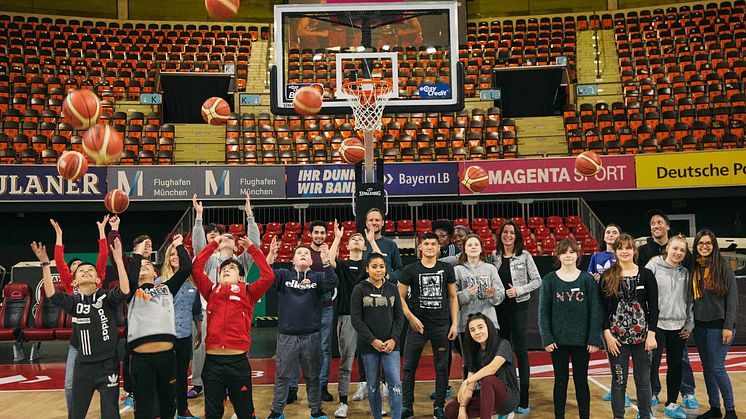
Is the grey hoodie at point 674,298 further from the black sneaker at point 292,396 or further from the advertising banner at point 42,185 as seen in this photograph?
the advertising banner at point 42,185

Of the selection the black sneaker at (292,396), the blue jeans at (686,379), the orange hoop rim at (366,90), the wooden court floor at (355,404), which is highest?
the orange hoop rim at (366,90)

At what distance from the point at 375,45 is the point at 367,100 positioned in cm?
115

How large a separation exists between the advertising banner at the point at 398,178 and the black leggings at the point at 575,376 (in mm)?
11124

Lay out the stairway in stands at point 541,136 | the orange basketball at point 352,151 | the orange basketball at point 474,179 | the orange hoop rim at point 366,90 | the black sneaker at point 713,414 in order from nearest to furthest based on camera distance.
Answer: the black sneaker at point 713,414
the orange hoop rim at point 366,90
the orange basketball at point 352,151
the orange basketball at point 474,179
the stairway in stands at point 541,136

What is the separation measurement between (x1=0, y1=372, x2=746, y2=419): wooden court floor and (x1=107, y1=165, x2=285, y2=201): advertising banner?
29.8 feet

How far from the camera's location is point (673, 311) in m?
6.46

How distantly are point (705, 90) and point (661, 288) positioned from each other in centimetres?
1534

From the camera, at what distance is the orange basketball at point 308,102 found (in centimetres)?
938

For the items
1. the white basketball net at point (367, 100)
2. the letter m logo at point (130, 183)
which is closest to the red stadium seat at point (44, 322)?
the white basketball net at point (367, 100)

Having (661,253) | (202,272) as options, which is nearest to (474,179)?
(661,253)

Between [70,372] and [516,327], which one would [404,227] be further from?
[70,372]

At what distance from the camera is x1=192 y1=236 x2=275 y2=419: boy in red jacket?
545 cm

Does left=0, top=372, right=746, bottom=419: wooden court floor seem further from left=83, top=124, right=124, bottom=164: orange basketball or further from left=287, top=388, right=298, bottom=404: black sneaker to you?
left=83, top=124, right=124, bottom=164: orange basketball

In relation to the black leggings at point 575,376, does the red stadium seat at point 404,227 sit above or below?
above
